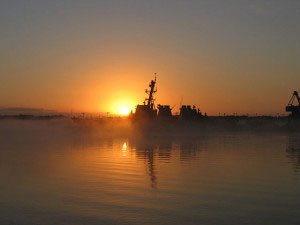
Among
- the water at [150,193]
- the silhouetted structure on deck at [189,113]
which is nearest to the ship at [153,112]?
the silhouetted structure on deck at [189,113]

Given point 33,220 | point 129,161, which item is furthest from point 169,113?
point 33,220

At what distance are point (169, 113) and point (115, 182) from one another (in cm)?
7466

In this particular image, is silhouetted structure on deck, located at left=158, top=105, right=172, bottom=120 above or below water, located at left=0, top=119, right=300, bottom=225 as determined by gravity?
above

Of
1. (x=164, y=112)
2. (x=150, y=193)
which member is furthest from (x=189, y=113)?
(x=150, y=193)

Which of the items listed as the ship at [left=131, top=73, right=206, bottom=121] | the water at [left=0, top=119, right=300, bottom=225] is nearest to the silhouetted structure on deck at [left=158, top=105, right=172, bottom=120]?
the ship at [left=131, top=73, right=206, bottom=121]

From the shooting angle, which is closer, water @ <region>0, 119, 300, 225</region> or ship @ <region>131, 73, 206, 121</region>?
water @ <region>0, 119, 300, 225</region>

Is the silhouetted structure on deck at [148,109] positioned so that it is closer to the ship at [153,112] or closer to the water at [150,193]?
the ship at [153,112]

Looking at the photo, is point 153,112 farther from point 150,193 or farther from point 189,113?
point 150,193

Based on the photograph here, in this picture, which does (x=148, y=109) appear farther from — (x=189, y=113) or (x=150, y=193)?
(x=150, y=193)

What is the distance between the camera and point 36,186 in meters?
16.3

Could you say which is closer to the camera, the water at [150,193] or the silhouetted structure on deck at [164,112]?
the water at [150,193]

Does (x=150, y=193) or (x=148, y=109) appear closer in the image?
(x=150, y=193)

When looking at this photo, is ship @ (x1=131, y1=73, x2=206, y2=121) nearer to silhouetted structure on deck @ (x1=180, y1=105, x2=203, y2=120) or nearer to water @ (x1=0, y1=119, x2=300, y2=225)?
silhouetted structure on deck @ (x1=180, y1=105, x2=203, y2=120)

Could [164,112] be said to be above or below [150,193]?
above
